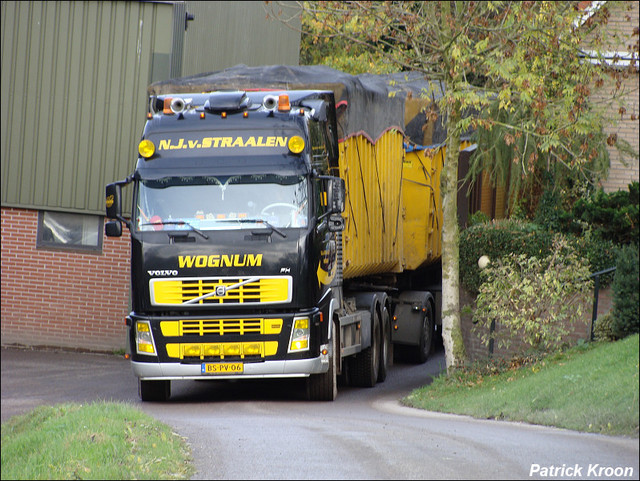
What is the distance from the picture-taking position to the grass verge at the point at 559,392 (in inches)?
407

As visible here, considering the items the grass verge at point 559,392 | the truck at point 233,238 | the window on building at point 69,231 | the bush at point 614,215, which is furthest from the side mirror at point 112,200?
the bush at point 614,215

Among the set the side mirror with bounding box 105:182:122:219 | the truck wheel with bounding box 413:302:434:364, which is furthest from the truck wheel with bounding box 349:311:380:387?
the side mirror with bounding box 105:182:122:219

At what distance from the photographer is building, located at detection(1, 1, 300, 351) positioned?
19828 millimetres

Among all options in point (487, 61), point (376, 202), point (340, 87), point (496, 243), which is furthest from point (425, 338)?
point (487, 61)

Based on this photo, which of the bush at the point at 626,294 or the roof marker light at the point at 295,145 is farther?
the bush at the point at 626,294

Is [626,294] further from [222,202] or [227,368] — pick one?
[222,202]

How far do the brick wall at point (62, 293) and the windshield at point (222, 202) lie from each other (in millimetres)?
7918

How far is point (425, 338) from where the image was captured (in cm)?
1920

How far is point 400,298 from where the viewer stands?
18.8 metres

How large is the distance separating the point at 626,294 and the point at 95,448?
7.60 m

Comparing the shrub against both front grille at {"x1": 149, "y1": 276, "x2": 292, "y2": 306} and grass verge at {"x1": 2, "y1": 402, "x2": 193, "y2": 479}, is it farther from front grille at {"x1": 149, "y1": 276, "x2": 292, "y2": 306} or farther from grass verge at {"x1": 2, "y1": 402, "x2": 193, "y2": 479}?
grass verge at {"x1": 2, "y1": 402, "x2": 193, "y2": 479}

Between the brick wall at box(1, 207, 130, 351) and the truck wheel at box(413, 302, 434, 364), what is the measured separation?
5686 mm

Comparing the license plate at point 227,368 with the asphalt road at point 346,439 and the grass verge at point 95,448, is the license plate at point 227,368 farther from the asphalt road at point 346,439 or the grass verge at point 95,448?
the grass verge at point 95,448

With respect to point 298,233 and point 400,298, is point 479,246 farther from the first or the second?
point 298,233
